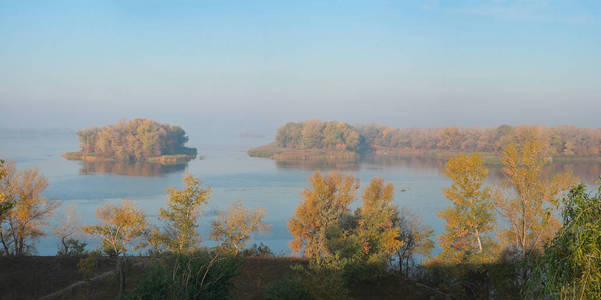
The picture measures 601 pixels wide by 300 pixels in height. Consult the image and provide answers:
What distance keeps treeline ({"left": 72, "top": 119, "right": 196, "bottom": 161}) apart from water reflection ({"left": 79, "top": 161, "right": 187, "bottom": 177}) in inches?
128

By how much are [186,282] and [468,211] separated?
43.4 feet

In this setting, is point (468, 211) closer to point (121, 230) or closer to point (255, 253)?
point (255, 253)

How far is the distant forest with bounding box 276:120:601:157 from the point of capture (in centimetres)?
6638

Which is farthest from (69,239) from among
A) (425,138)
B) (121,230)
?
(425,138)

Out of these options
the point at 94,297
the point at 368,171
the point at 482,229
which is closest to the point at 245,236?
the point at 94,297

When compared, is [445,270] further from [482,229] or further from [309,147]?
[309,147]

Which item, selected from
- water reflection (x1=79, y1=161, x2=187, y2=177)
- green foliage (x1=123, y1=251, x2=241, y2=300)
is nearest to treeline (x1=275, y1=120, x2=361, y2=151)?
water reflection (x1=79, y1=161, x2=187, y2=177)

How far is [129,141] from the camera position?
76.8m

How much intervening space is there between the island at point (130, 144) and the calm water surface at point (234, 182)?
4154mm

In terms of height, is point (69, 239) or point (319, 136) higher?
point (319, 136)

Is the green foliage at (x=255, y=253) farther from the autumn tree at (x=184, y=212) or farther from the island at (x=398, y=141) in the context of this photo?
the island at (x=398, y=141)

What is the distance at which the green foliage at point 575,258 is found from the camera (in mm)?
5551

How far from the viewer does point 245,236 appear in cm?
1975

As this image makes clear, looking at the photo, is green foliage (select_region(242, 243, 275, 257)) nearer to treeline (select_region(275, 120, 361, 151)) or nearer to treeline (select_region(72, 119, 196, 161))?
treeline (select_region(72, 119, 196, 161))
